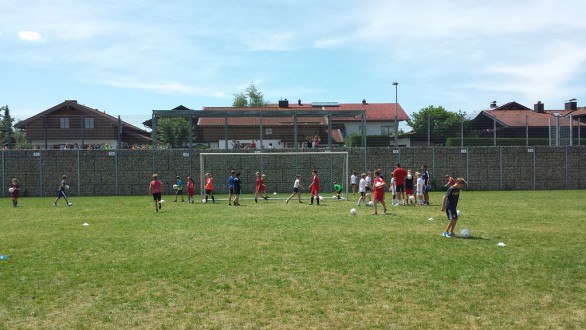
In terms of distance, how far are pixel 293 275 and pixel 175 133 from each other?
26727 mm

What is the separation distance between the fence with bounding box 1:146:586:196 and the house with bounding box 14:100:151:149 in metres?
0.93

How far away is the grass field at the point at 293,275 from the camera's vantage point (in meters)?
7.84

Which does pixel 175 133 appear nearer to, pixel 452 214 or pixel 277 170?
pixel 277 170

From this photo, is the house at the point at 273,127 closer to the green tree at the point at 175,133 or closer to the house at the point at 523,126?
the green tree at the point at 175,133

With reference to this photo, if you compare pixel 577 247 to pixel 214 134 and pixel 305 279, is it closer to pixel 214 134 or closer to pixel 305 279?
pixel 305 279

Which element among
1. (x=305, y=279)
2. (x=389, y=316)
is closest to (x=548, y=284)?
(x=389, y=316)

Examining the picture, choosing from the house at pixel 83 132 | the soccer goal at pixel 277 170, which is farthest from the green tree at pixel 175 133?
the soccer goal at pixel 277 170

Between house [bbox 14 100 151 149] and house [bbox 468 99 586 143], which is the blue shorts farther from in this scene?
house [bbox 14 100 151 149]

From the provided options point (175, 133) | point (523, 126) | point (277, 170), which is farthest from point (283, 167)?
point (523, 126)

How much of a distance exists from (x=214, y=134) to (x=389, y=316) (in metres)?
27.9

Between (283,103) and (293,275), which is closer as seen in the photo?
(293,275)

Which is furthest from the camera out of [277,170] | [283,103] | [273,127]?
[283,103]

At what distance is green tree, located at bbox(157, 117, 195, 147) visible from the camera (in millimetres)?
34281

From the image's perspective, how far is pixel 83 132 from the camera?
1326 inches
